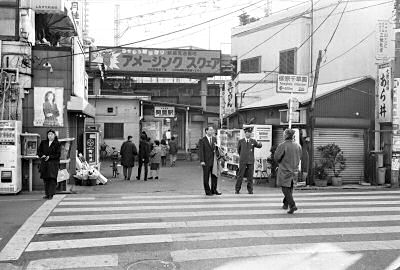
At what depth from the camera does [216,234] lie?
25.0 ft

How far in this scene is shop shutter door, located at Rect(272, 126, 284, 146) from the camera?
677 inches

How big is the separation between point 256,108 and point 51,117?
9421 mm

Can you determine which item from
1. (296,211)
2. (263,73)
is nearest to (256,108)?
(263,73)

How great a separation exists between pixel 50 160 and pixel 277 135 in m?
9.00

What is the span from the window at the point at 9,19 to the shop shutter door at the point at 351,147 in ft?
34.9

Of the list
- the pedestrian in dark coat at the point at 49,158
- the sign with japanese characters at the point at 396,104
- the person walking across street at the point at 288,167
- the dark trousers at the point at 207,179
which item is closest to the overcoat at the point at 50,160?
the pedestrian in dark coat at the point at 49,158

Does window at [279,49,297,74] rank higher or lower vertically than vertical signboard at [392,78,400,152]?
higher

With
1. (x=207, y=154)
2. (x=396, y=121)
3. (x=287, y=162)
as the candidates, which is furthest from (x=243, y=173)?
(x=396, y=121)

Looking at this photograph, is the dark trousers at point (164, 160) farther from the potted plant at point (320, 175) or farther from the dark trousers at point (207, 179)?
the dark trousers at point (207, 179)

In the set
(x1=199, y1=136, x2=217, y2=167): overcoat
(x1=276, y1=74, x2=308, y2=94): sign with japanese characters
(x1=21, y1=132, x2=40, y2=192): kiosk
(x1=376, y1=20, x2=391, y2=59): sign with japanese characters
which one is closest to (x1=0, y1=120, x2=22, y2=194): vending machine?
(x1=21, y1=132, x2=40, y2=192): kiosk

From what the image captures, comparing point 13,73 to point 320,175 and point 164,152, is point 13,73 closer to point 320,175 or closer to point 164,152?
point 320,175

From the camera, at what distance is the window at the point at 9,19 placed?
1248 cm

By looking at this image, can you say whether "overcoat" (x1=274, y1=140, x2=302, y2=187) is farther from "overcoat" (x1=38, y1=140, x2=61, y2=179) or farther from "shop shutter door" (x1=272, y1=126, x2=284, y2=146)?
"shop shutter door" (x1=272, y1=126, x2=284, y2=146)

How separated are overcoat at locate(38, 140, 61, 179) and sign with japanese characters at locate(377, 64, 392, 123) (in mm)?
10904
